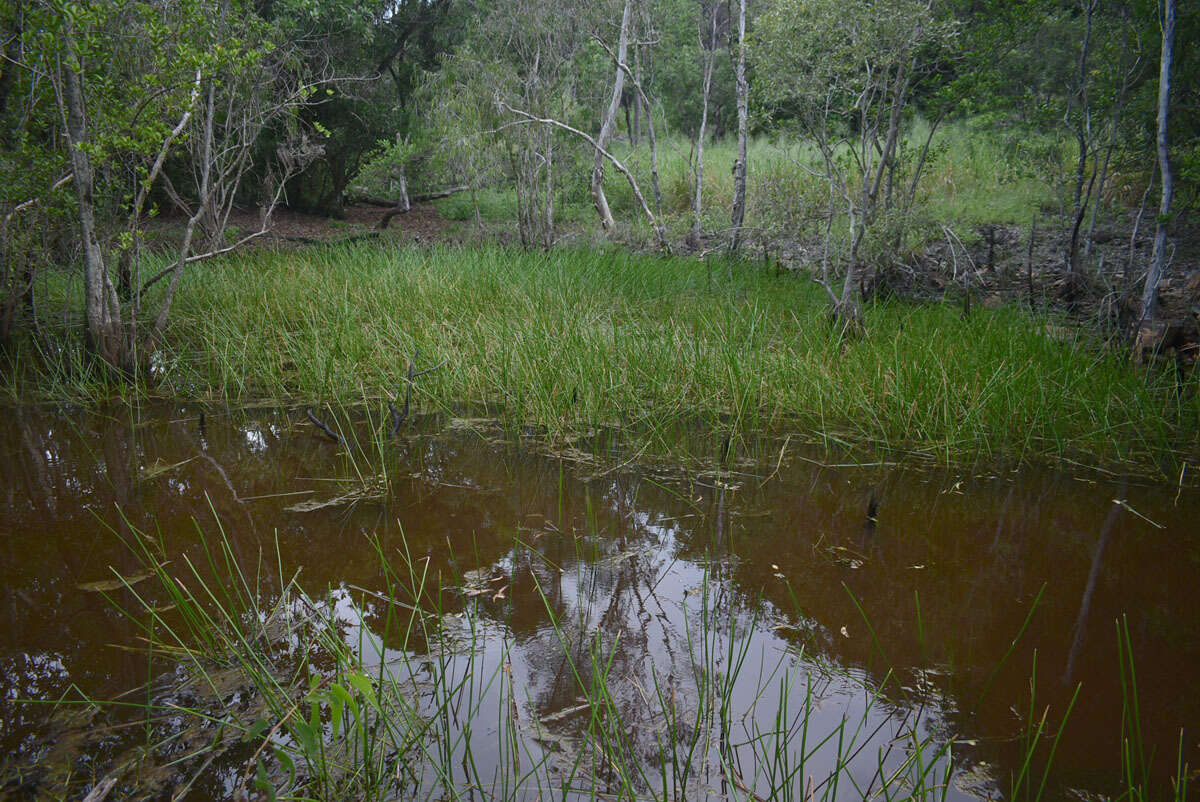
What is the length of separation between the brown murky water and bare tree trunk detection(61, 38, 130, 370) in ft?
2.99

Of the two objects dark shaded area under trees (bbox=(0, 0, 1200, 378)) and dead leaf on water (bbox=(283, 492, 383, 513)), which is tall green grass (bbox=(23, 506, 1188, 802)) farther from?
dark shaded area under trees (bbox=(0, 0, 1200, 378))

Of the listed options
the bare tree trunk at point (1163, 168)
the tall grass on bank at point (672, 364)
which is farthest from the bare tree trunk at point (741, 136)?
the bare tree trunk at point (1163, 168)

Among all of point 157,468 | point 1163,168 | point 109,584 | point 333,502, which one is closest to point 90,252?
point 157,468

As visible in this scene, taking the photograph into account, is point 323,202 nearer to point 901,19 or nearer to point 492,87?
point 492,87

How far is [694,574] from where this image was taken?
7.50ft

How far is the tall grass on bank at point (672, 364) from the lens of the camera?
3396 millimetres

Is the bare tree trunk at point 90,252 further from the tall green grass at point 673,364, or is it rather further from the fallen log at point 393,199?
the fallen log at point 393,199

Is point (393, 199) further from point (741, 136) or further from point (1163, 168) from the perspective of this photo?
point (1163, 168)

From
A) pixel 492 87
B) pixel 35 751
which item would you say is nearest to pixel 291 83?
pixel 492 87

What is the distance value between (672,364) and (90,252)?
11.4ft

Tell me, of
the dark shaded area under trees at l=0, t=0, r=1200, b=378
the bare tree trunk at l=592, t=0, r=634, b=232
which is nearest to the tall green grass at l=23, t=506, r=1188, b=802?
the dark shaded area under trees at l=0, t=0, r=1200, b=378

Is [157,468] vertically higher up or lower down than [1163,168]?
lower down

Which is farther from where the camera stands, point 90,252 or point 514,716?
point 90,252

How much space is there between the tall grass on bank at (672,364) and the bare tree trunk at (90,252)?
0.33 meters
